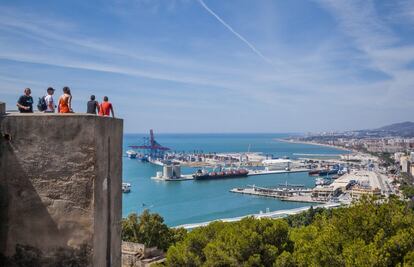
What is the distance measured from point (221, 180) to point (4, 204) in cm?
7306

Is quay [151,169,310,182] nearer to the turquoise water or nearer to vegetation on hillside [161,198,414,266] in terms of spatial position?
the turquoise water

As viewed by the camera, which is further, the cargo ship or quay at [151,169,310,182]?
the cargo ship

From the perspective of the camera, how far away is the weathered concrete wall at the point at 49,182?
2854mm

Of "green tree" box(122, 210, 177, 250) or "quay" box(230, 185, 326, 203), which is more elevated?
"green tree" box(122, 210, 177, 250)

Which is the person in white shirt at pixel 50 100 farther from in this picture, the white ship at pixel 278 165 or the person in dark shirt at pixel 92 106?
the white ship at pixel 278 165

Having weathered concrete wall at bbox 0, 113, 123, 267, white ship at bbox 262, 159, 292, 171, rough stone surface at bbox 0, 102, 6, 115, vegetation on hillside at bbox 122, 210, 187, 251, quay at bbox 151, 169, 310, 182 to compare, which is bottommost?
quay at bbox 151, 169, 310, 182

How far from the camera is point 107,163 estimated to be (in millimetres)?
3064

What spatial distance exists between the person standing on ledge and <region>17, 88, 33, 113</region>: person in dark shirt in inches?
10.9

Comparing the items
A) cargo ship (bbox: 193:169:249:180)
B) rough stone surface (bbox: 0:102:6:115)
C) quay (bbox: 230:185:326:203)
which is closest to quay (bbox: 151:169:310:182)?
cargo ship (bbox: 193:169:249:180)

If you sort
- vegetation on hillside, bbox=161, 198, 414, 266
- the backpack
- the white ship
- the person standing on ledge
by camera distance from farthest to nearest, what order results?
the white ship
vegetation on hillside, bbox=161, 198, 414, 266
the backpack
the person standing on ledge

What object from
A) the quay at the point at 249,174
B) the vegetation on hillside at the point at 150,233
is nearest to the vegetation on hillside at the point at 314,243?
the vegetation on hillside at the point at 150,233

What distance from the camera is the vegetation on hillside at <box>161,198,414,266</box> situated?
30.5 feet

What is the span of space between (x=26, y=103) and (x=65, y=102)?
0.36m

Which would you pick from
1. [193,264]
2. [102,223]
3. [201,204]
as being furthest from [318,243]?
[201,204]
